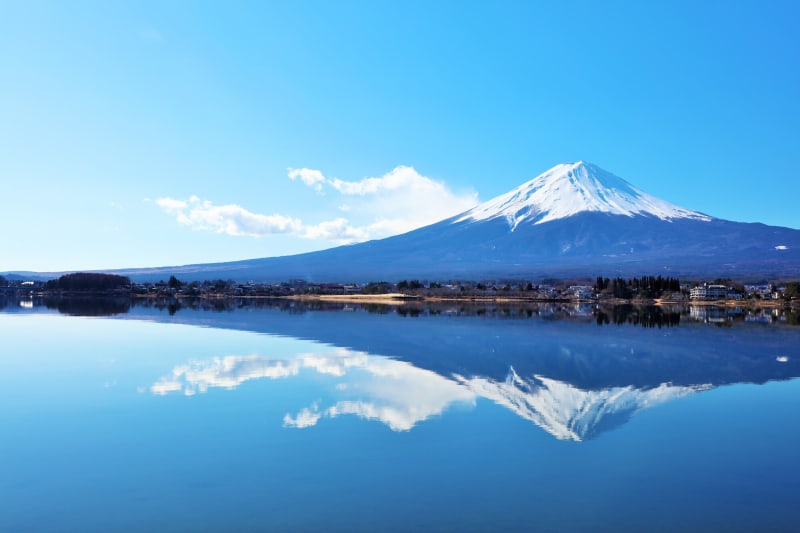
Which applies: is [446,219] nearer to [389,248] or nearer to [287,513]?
[389,248]

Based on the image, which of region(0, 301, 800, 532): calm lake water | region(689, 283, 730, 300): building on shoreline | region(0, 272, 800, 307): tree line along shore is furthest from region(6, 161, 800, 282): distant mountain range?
region(0, 301, 800, 532): calm lake water

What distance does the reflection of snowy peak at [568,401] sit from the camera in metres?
9.19

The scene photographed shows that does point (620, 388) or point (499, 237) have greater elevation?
point (499, 237)

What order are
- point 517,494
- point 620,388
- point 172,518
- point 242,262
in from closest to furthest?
point 172,518 → point 517,494 → point 620,388 → point 242,262

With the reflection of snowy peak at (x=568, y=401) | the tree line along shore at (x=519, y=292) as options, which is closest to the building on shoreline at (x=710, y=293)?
the tree line along shore at (x=519, y=292)

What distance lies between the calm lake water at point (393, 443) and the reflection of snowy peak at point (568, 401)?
65 millimetres

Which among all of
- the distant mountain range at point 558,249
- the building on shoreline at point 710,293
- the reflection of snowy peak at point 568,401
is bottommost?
the building on shoreline at point 710,293

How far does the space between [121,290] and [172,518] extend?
100016mm

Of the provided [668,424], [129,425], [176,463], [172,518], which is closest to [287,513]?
[172,518]

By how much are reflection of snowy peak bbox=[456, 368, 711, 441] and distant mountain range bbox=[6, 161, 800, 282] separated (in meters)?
110

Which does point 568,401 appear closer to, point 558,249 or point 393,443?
point 393,443

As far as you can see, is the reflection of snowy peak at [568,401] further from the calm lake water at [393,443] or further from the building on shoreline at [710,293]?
the building on shoreline at [710,293]

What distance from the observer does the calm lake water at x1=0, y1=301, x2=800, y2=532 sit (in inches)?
222

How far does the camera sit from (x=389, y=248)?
17138 cm
